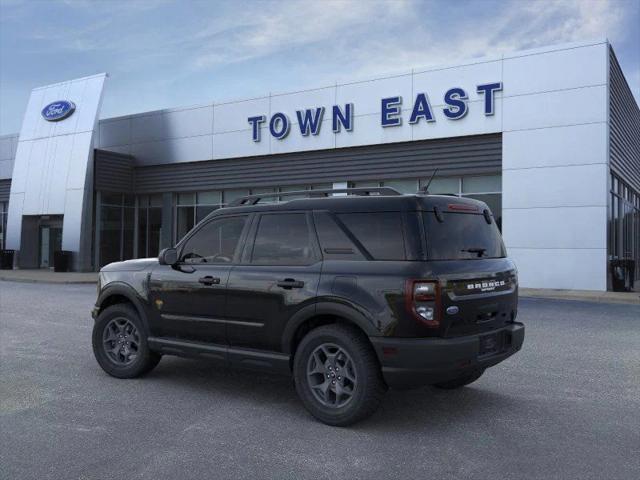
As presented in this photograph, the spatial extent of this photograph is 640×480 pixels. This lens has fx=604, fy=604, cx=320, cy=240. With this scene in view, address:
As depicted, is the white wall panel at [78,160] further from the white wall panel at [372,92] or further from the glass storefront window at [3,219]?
the white wall panel at [372,92]

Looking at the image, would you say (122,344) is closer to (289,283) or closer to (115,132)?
(289,283)

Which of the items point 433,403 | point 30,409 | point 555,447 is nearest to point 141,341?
point 30,409

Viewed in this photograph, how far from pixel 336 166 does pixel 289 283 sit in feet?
57.2

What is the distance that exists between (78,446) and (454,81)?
1758cm

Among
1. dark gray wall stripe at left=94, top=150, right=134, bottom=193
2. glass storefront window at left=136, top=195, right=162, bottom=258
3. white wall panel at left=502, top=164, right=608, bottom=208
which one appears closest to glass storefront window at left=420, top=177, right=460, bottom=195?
white wall panel at left=502, top=164, right=608, bottom=208

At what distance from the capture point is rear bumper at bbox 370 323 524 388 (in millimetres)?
4523

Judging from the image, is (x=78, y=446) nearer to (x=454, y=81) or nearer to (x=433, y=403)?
(x=433, y=403)

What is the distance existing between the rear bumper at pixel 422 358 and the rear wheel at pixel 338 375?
142 mm

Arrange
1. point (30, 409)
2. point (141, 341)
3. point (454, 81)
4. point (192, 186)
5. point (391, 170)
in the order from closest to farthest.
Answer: point (30, 409) → point (141, 341) → point (454, 81) → point (391, 170) → point (192, 186)

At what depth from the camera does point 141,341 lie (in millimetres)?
6309

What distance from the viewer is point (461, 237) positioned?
200 inches

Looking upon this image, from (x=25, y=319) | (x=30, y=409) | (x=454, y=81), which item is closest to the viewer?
(x=30, y=409)

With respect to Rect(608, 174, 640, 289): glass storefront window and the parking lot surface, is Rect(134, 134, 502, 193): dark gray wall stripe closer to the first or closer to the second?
Rect(608, 174, 640, 289): glass storefront window

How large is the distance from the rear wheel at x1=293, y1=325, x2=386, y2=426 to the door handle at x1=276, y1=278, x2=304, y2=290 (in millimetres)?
415
